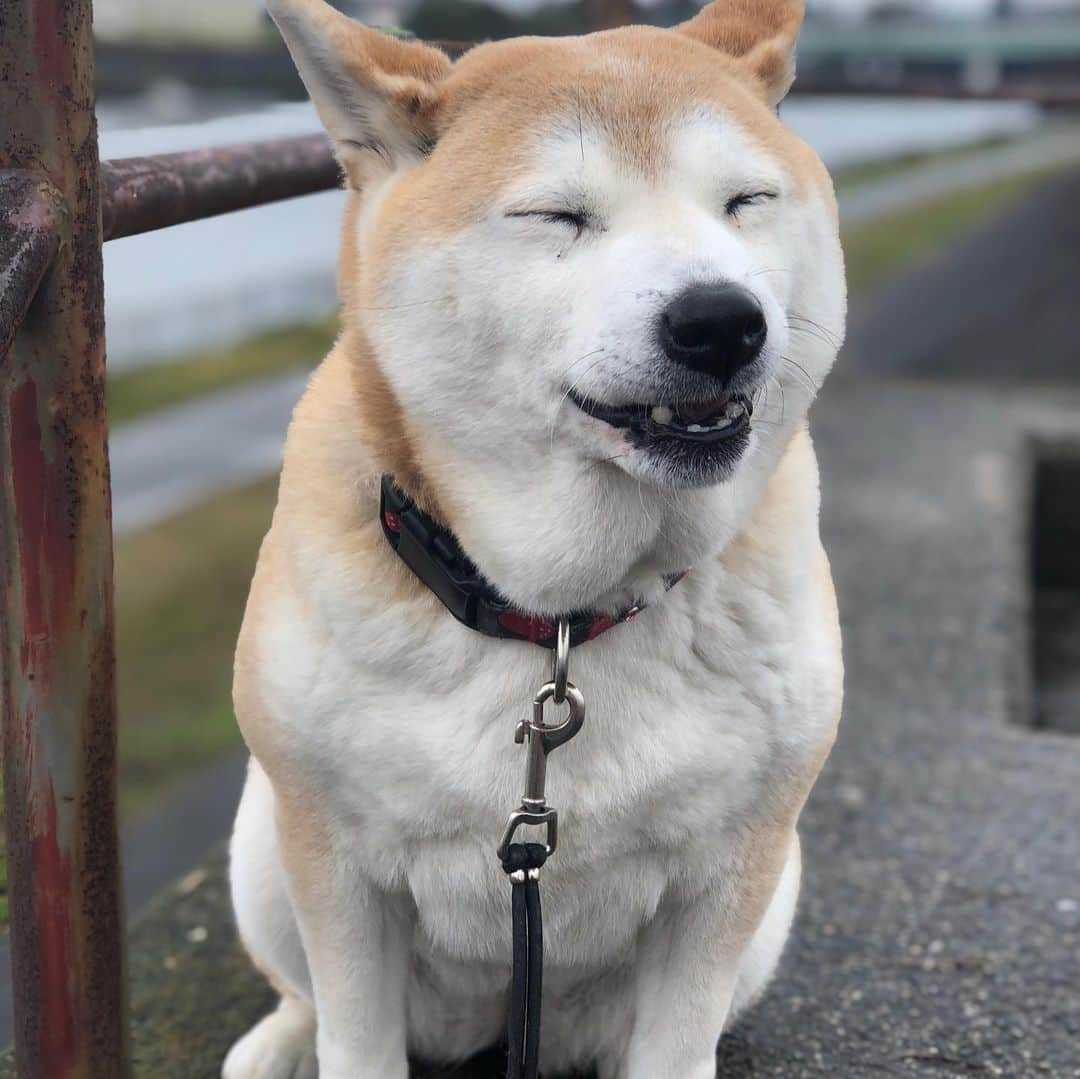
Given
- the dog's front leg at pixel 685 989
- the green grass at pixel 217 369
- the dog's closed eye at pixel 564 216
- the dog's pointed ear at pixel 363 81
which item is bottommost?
the green grass at pixel 217 369

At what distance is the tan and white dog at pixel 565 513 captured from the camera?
1.59 metres

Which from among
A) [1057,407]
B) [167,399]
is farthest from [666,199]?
[167,399]

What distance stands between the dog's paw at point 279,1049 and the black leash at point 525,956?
17.8 inches

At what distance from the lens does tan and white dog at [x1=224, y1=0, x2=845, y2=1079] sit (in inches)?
62.6

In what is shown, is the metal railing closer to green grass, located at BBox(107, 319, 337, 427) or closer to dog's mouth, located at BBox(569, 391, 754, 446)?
dog's mouth, located at BBox(569, 391, 754, 446)

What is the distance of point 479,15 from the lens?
3.82 meters

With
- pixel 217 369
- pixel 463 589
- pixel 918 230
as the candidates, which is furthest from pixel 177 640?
pixel 217 369

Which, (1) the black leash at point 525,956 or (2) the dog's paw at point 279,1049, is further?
(2) the dog's paw at point 279,1049

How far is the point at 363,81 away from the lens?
1666mm

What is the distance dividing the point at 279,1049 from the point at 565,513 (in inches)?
37.2

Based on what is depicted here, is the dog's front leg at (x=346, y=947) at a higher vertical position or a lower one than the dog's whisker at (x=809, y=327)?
lower

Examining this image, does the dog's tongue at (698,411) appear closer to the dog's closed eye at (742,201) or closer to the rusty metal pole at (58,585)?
the dog's closed eye at (742,201)

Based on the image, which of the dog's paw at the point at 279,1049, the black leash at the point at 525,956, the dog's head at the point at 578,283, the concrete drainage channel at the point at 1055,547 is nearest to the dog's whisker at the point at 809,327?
the dog's head at the point at 578,283

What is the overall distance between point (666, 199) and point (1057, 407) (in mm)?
5283
